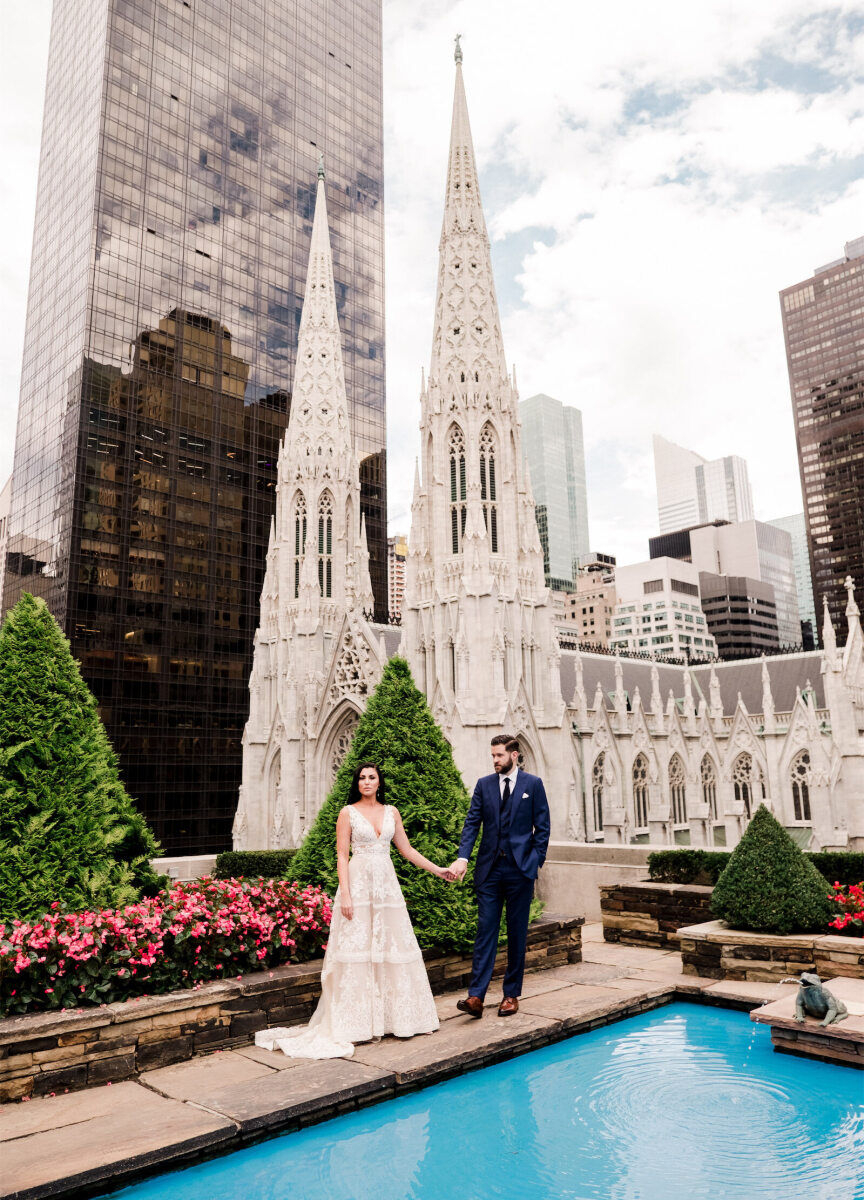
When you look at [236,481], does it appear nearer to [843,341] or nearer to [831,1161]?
[831,1161]

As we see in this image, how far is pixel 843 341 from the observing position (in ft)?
503

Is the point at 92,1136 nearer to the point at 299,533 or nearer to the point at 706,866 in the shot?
the point at 706,866

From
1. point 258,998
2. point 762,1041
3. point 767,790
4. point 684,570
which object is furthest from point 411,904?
point 684,570

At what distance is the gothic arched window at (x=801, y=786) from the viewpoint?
144ft

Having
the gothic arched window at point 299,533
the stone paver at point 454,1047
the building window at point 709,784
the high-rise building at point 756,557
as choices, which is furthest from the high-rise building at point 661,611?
the stone paver at point 454,1047

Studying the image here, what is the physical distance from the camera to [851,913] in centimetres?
934

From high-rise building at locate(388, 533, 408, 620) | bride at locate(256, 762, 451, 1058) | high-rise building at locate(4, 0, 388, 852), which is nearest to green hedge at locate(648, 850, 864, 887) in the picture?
bride at locate(256, 762, 451, 1058)

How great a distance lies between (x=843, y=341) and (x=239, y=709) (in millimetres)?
135639

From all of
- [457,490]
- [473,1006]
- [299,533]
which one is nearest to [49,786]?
[473,1006]

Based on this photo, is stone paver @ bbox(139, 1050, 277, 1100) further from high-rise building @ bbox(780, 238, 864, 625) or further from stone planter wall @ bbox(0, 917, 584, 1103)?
high-rise building @ bbox(780, 238, 864, 625)

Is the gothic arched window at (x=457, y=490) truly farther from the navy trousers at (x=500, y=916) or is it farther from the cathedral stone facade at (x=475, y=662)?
the navy trousers at (x=500, y=916)

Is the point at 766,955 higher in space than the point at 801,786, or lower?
lower

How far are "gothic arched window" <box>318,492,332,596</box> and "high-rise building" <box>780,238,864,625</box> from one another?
114m

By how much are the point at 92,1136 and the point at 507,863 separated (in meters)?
4.01
